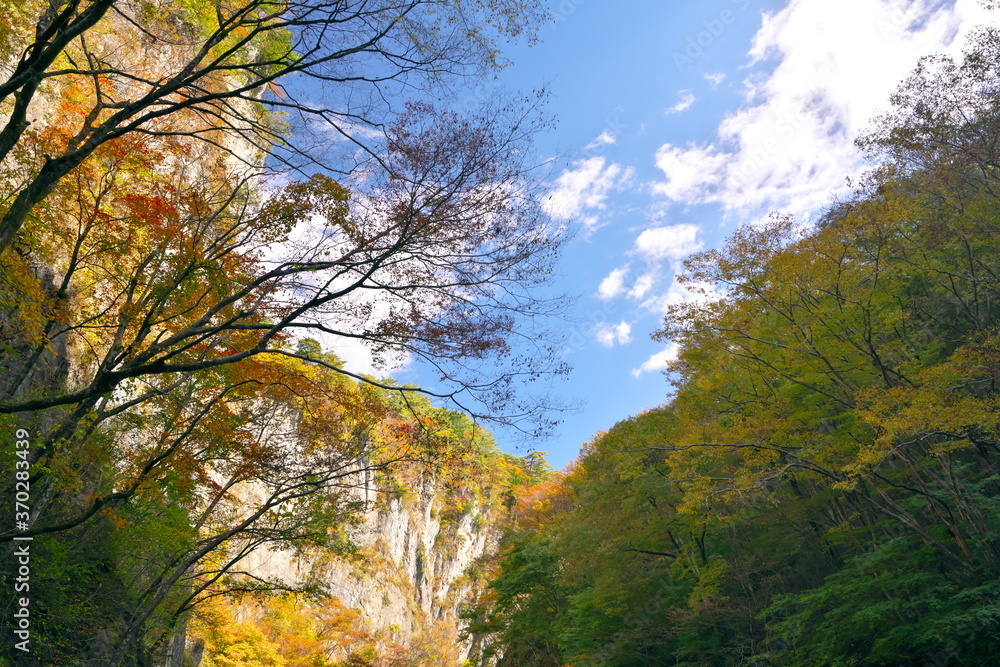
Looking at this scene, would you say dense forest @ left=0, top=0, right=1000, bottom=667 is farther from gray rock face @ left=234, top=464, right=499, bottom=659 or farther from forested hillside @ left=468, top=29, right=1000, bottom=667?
gray rock face @ left=234, top=464, right=499, bottom=659

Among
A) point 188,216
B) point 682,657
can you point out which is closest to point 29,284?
point 188,216

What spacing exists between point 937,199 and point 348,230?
12479 mm

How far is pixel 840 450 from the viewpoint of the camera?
10.7 metres

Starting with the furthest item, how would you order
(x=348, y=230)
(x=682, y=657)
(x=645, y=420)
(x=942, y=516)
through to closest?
(x=645, y=420), (x=682, y=657), (x=942, y=516), (x=348, y=230)

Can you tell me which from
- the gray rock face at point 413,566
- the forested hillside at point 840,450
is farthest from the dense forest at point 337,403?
the gray rock face at point 413,566

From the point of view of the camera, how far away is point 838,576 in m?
10.7

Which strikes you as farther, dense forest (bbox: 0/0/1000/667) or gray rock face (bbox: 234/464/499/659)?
gray rock face (bbox: 234/464/499/659)

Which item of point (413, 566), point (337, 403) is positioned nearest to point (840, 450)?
point (337, 403)

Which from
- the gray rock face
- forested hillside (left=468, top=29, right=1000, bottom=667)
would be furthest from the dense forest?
the gray rock face

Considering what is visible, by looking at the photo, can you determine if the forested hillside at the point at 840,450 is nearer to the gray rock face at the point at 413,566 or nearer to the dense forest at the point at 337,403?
the dense forest at the point at 337,403

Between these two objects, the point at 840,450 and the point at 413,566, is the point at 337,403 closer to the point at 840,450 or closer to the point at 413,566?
the point at 840,450

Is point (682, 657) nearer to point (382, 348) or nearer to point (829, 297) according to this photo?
point (829, 297)

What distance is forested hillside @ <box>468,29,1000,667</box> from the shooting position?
30.0ft

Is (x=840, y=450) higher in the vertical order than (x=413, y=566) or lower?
lower
